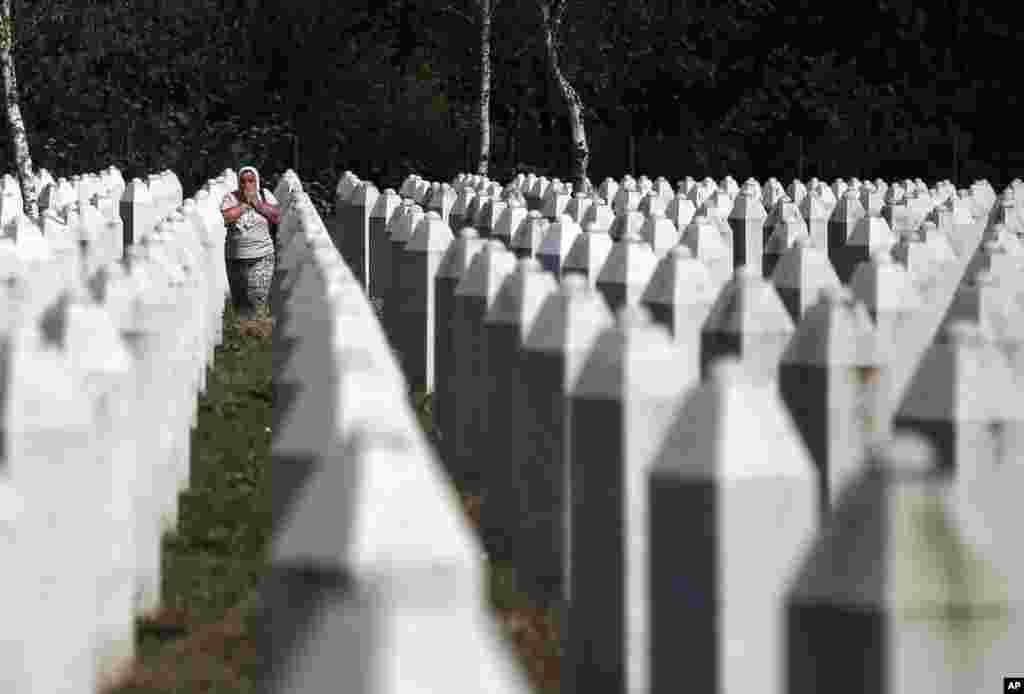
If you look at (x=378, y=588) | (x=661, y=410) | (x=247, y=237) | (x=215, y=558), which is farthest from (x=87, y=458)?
(x=247, y=237)

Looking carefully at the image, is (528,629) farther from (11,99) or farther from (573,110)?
(573,110)

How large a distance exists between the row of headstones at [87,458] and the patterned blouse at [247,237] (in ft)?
26.5

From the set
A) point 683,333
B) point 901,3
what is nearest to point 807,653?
point 683,333

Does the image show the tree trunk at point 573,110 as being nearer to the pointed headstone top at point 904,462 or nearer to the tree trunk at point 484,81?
the tree trunk at point 484,81

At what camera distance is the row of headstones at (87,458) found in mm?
6207

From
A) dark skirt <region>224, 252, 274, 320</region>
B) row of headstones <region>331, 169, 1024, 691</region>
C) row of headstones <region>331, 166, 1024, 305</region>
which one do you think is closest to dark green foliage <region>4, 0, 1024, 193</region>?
row of headstones <region>331, 166, 1024, 305</region>

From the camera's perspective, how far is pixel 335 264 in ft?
35.7

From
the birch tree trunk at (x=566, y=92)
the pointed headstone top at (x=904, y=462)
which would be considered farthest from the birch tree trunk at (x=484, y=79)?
the pointed headstone top at (x=904, y=462)

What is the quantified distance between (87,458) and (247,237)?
14.0m

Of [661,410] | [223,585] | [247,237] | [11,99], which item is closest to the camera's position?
[661,410]

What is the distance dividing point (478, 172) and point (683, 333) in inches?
1294

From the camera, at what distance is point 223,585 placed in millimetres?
9883

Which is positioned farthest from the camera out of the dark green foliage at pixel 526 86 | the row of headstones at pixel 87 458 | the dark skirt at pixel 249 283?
the dark green foliage at pixel 526 86

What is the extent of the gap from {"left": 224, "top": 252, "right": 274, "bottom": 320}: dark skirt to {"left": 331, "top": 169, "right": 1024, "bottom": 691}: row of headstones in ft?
27.4
